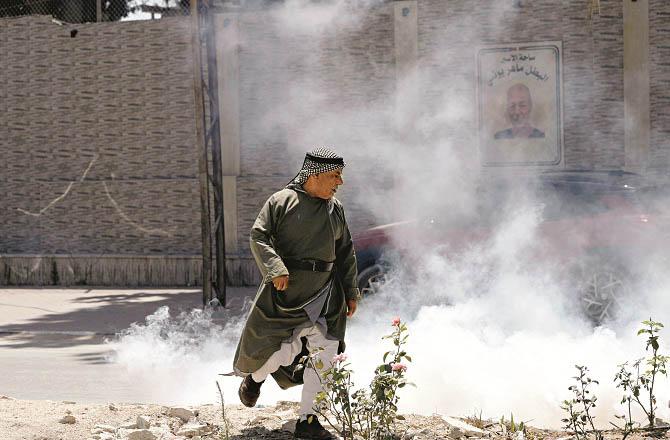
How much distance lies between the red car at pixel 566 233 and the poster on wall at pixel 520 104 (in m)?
5.69

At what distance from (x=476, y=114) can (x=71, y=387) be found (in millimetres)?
9663

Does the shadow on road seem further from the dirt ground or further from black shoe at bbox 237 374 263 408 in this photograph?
black shoe at bbox 237 374 263 408

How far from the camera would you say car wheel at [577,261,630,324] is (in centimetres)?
913

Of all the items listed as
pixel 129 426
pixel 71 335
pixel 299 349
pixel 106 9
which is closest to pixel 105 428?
pixel 129 426

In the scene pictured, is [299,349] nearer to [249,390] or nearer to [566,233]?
[249,390]

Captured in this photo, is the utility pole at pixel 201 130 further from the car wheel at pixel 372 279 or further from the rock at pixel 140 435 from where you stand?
the rock at pixel 140 435

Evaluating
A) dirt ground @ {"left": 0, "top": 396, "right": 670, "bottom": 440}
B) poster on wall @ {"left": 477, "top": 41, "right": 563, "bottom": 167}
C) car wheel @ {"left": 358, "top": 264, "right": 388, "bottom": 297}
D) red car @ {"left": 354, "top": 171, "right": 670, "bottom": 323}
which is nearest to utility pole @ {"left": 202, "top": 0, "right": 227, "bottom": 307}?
red car @ {"left": 354, "top": 171, "right": 670, "bottom": 323}

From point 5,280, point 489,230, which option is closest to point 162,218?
point 5,280

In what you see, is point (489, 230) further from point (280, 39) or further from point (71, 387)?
point (280, 39)

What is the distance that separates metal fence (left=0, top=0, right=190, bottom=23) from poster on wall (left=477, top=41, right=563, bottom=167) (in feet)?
17.6

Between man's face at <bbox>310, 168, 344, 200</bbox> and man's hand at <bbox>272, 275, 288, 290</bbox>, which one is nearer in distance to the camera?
man's hand at <bbox>272, 275, 288, 290</bbox>

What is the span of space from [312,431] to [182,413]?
858 millimetres

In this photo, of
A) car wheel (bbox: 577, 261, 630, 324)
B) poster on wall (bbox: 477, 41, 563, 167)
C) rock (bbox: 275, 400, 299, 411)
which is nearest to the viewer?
rock (bbox: 275, 400, 299, 411)

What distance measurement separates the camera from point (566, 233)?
9.33 meters
